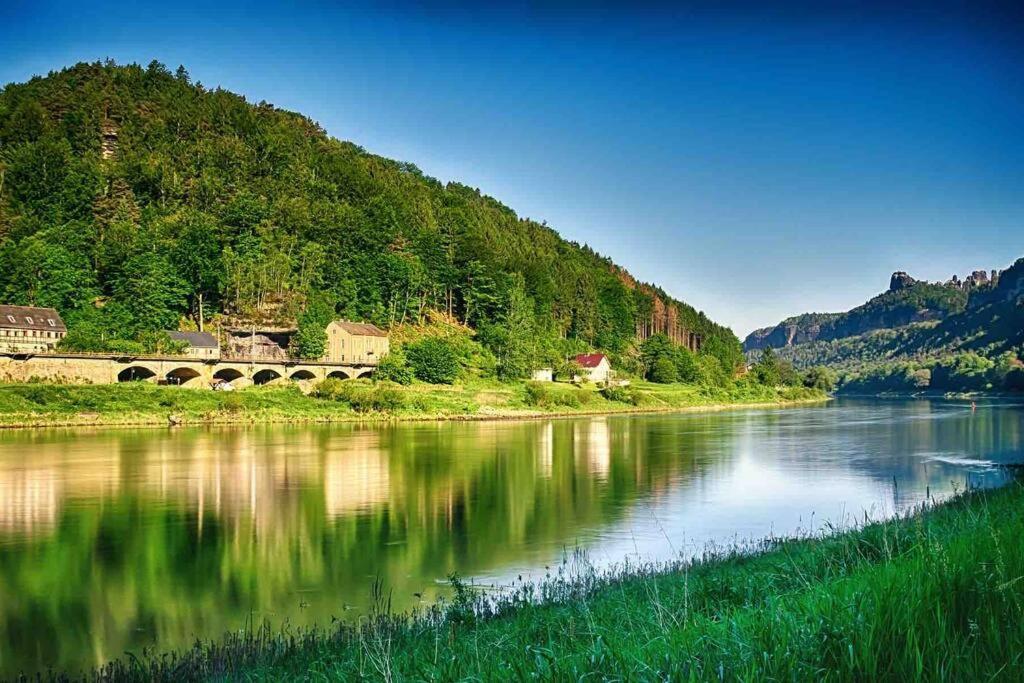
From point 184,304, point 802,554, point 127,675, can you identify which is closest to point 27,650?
point 127,675

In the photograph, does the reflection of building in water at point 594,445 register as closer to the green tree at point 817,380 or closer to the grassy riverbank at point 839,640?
the grassy riverbank at point 839,640

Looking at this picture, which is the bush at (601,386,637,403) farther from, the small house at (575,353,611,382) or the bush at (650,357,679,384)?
the bush at (650,357,679,384)

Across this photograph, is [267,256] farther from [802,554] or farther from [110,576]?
[802,554]

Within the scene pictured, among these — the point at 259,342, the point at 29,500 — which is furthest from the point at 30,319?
the point at 29,500

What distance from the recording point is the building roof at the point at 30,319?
7153cm

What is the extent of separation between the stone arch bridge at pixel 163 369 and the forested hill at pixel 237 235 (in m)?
5.15

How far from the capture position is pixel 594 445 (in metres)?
53.6

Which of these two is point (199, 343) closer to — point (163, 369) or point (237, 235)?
point (163, 369)

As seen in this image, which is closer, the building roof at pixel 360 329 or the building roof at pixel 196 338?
the building roof at pixel 196 338

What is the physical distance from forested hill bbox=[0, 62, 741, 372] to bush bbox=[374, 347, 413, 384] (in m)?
13.8

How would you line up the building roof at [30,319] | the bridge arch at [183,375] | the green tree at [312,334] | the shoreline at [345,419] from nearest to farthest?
the shoreline at [345,419] → the building roof at [30,319] → the bridge arch at [183,375] → the green tree at [312,334]

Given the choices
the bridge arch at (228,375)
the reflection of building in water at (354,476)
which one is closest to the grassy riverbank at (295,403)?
the bridge arch at (228,375)

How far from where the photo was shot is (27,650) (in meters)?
13.3

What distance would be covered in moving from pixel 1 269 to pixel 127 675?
292ft
